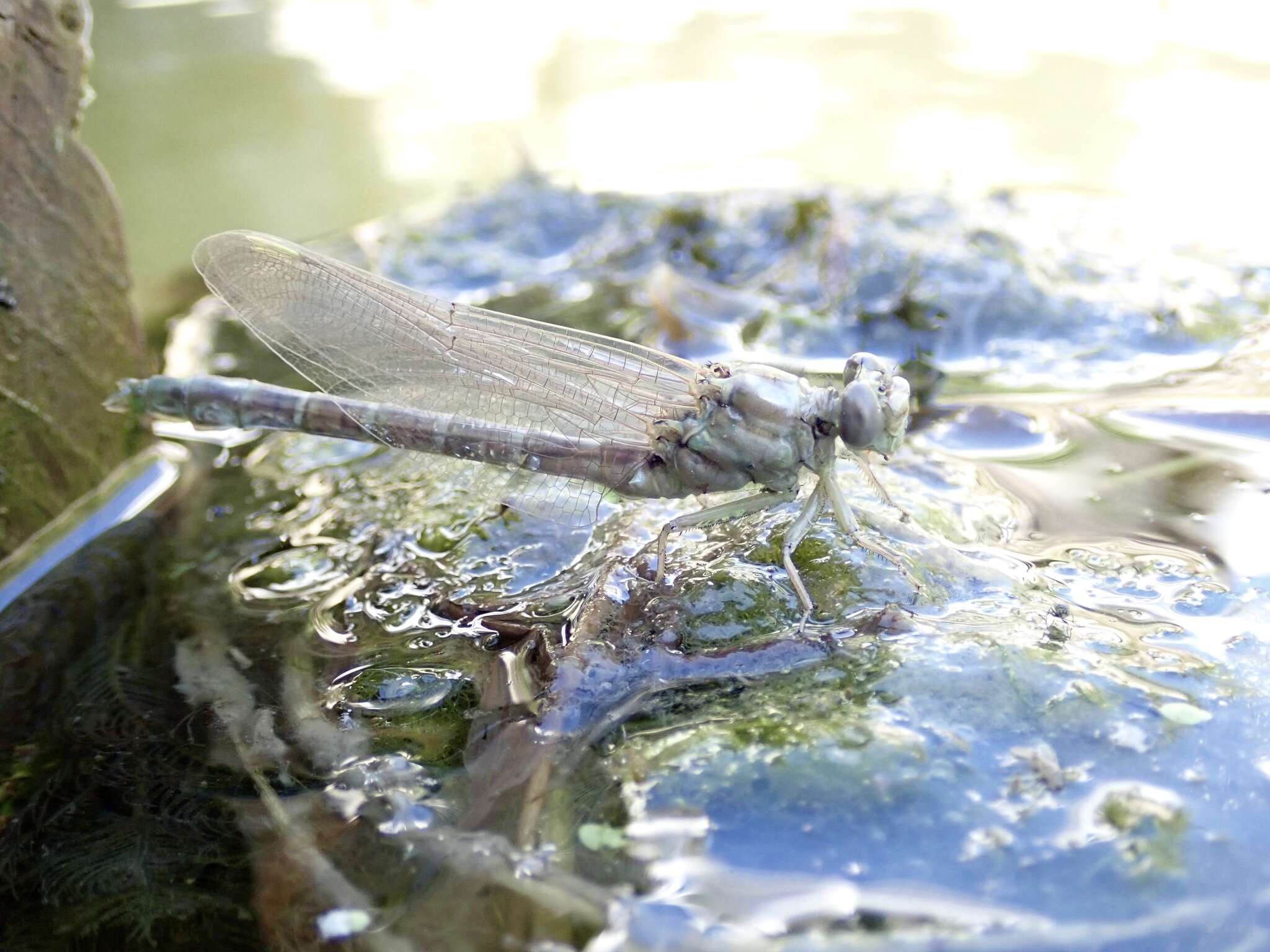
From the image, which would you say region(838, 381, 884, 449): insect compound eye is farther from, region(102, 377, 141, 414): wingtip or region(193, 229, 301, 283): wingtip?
region(102, 377, 141, 414): wingtip

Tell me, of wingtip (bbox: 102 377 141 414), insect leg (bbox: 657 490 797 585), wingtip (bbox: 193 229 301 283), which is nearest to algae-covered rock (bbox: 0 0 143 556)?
wingtip (bbox: 102 377 141 414)

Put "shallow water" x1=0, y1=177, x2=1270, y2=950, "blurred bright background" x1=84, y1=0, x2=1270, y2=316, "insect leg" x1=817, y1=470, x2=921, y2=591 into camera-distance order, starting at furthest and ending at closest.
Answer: "blurred bright background" x1=84, y1=0, x2=1270, y2=316, "insect leg" x1=817, y1=470, x2=921, y2=591, "shallow water" x1=0, y1=177, x2=1270, y2=950

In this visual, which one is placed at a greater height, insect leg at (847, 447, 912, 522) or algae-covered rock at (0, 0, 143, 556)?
algae-covered rock at (0, 0, 143, 556)

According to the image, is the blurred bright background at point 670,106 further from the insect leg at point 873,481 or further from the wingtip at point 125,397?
the insect leg at point 873,481

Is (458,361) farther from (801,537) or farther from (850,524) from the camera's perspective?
(850,524)

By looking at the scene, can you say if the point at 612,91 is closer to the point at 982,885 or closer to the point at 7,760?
the point at 7,760

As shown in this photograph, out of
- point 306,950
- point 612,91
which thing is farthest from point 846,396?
point 612,91
